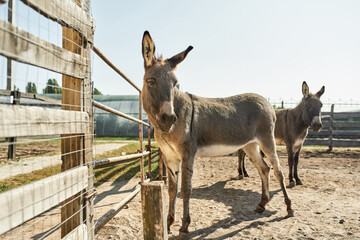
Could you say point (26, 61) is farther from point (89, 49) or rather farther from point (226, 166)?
point (226, 166)

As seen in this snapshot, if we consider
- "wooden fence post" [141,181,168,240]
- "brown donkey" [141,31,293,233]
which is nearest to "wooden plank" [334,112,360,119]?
"brown donkey" [141,31,293,233]

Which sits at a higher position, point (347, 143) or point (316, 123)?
point (316, 123)

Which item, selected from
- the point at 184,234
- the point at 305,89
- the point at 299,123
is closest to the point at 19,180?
the point at 184,234

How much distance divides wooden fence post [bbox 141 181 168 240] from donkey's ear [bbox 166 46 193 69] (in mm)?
2083

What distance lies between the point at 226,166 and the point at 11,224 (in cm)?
794

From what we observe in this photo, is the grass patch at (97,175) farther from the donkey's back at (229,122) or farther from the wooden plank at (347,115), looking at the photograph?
the wooden plank at (347,115)

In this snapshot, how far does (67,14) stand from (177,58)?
1.78 meters

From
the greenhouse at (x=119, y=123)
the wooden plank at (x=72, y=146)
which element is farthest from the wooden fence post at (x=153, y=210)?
the greenhouse at (x=119, y=123)

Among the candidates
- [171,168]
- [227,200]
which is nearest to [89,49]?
[171,168]

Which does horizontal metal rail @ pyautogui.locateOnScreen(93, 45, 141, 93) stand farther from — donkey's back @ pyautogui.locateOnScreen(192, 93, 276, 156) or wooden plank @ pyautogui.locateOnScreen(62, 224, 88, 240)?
wooden plank @ pyautogui.locateOnScreen(62, 224, 88, 240)

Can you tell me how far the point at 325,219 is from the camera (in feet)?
12.2

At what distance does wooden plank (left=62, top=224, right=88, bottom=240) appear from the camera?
1712mm

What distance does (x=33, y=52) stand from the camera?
1316mm

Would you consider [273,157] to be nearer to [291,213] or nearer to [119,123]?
[291,213]
